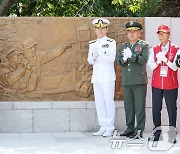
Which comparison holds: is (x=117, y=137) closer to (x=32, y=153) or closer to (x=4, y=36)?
(x=32, y=153)

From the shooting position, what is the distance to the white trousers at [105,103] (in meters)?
8.14

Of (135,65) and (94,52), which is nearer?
(135,65)

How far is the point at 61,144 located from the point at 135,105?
4.10 ft

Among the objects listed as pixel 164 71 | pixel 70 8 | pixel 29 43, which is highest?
pixel 70 8

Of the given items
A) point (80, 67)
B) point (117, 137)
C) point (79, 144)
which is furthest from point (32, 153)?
point (80, 67)

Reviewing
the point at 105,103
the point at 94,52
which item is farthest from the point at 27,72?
the point at 105,103

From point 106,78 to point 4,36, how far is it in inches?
68.3

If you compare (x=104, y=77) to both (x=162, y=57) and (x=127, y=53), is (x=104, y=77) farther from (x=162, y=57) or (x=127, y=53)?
(x=162, y=57)

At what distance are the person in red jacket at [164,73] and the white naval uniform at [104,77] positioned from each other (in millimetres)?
736

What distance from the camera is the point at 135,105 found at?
25.9 feet

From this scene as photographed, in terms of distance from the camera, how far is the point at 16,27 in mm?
8430

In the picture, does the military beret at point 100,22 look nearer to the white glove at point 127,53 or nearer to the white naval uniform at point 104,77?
the white naval uniform at point 104,77

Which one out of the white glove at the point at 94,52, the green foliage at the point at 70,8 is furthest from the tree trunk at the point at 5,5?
the white glove at the point at 94,52

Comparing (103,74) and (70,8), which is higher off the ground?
(70,8)
